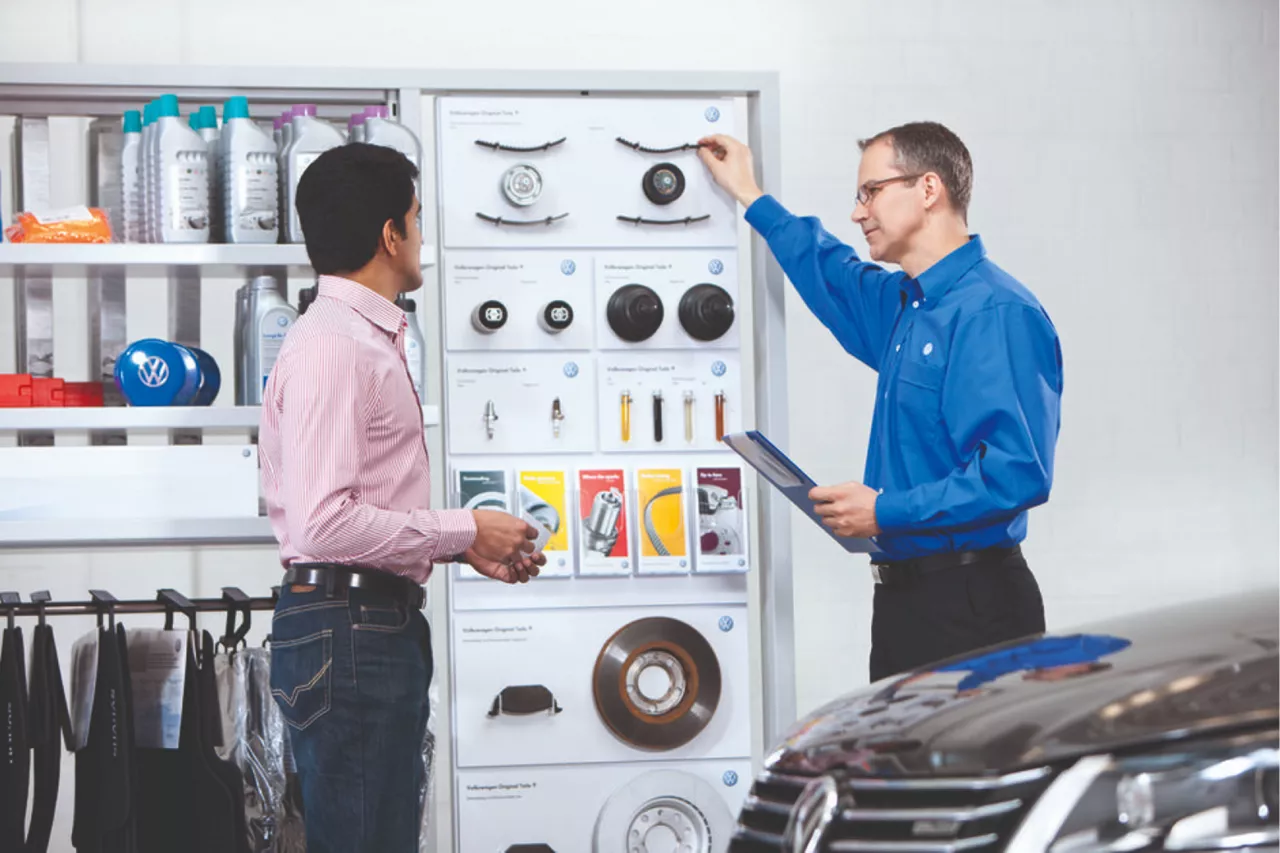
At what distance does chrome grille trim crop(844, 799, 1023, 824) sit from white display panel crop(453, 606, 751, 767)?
5.82 feet

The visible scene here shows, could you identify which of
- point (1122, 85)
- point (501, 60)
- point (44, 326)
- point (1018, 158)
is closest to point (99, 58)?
point (501, 60)

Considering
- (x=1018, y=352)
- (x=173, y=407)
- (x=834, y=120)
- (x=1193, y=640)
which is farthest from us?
(x=834, y=120)

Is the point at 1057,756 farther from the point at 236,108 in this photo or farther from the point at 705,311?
the point at 236,108

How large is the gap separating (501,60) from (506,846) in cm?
254

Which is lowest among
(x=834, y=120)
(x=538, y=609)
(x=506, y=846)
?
(x=506, y=846)

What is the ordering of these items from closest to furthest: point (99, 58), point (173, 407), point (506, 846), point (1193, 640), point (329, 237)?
1. point (1193, 640)
2. point (329, 237)
3. point (173, 407)
4. point (506, 846)
5. point (99, 58)

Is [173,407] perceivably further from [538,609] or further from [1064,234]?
[1064,234]

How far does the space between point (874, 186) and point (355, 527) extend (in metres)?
1.26

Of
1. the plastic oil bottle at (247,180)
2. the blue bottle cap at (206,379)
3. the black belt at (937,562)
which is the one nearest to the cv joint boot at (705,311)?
the black belt at (937,562)

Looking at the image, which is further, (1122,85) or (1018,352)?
(1122,85)

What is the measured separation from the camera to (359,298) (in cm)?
229

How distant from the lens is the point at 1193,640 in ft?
4.75

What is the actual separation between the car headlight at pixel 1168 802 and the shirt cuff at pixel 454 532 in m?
1.18

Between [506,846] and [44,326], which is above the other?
[44,326]
